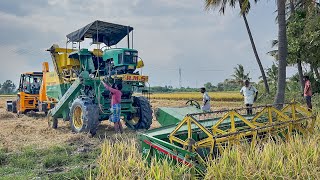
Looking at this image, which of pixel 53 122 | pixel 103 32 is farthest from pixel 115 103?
pixel 53 122

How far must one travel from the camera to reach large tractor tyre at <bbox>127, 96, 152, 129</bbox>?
1123cm

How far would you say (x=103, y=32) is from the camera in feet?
38.1

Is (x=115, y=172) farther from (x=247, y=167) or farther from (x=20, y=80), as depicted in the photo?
(x=20, y=80)

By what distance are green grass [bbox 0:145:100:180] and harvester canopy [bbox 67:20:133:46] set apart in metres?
4.17

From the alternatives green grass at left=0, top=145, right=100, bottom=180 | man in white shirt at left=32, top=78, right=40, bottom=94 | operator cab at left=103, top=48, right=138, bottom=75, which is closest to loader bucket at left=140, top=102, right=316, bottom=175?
green grass at left=0, top=145, right=100, bottom=180

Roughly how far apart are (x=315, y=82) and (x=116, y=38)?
1518 centimetres

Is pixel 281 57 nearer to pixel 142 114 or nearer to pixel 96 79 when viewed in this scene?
pixel 142 114

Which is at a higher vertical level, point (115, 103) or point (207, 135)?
point (115, 103)

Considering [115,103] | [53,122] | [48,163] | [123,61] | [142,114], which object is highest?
[123,61]

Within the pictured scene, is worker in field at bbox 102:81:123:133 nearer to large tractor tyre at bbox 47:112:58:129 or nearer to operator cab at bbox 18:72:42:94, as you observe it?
large tractor tyre at bbox 47:112:58:129

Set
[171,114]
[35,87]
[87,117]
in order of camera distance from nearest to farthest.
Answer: [171,114] < [87,117] < [35,87]

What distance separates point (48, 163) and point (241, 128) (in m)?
3.57

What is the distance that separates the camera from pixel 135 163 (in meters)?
4.72

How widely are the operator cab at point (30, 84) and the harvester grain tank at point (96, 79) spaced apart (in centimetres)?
527
